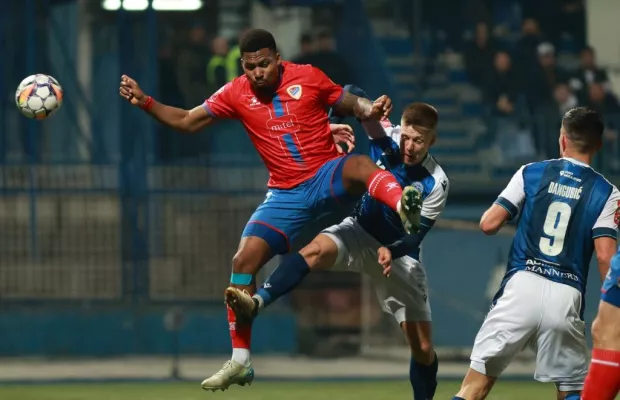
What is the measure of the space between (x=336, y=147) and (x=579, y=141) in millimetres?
2335

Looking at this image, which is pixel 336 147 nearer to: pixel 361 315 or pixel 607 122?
pixel 361 315

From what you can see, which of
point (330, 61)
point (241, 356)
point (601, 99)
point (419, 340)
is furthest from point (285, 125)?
point (601, 99)

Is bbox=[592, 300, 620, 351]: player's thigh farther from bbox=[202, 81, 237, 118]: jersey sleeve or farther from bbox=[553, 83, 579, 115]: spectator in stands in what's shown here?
bbox=[553, 83, 579, 115]: spectator in stands

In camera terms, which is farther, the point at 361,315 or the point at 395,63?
the point at 395,63

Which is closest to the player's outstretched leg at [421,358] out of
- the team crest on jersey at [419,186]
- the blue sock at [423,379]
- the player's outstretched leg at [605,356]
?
the blue sock at [423,379]

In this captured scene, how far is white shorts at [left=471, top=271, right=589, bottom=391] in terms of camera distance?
7.30 meters

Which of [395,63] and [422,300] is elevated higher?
[395,63]

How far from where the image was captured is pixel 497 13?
719 inches

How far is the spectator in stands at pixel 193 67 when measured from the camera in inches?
657

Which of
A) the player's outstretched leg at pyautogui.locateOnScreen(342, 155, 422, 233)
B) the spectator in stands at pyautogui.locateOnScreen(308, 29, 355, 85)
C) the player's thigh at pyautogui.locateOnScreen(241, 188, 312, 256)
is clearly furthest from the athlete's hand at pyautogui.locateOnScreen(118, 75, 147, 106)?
the spectator in stands at pyautogui.locateOnScreen(308, 29, 355, 85)

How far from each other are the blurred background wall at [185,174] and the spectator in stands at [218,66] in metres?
0.02

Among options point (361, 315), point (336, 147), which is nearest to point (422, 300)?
point (336, 147)

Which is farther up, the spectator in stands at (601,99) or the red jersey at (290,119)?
the spectator in stands at (601,99)

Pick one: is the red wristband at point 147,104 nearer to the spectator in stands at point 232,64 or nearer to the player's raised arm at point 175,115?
the player's raised arm at point 175,115
